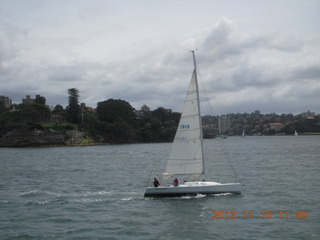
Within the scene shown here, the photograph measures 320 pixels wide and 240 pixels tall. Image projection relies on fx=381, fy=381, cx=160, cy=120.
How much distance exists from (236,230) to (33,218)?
38.8ft

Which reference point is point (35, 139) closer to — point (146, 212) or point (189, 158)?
point (189, 158)

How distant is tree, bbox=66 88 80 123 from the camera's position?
149 meters

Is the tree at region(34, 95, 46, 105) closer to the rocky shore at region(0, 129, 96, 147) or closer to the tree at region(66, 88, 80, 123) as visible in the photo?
the tree at region(66, 88, 80, 123)

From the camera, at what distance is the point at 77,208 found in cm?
2484

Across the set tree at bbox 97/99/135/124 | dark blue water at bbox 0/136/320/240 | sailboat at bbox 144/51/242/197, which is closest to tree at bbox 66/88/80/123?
tree at bbox 97/99/135/124

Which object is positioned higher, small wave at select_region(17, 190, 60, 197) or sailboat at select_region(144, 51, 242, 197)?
sailboat at select_region(144, 51, 242, 197)

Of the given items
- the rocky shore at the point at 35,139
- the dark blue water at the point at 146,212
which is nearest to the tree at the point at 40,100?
the rocky shore at the point at 35,139

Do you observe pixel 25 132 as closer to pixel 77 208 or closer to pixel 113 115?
pixel 113 115

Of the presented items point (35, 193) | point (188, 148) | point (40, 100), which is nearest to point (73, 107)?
point (40, 100)
